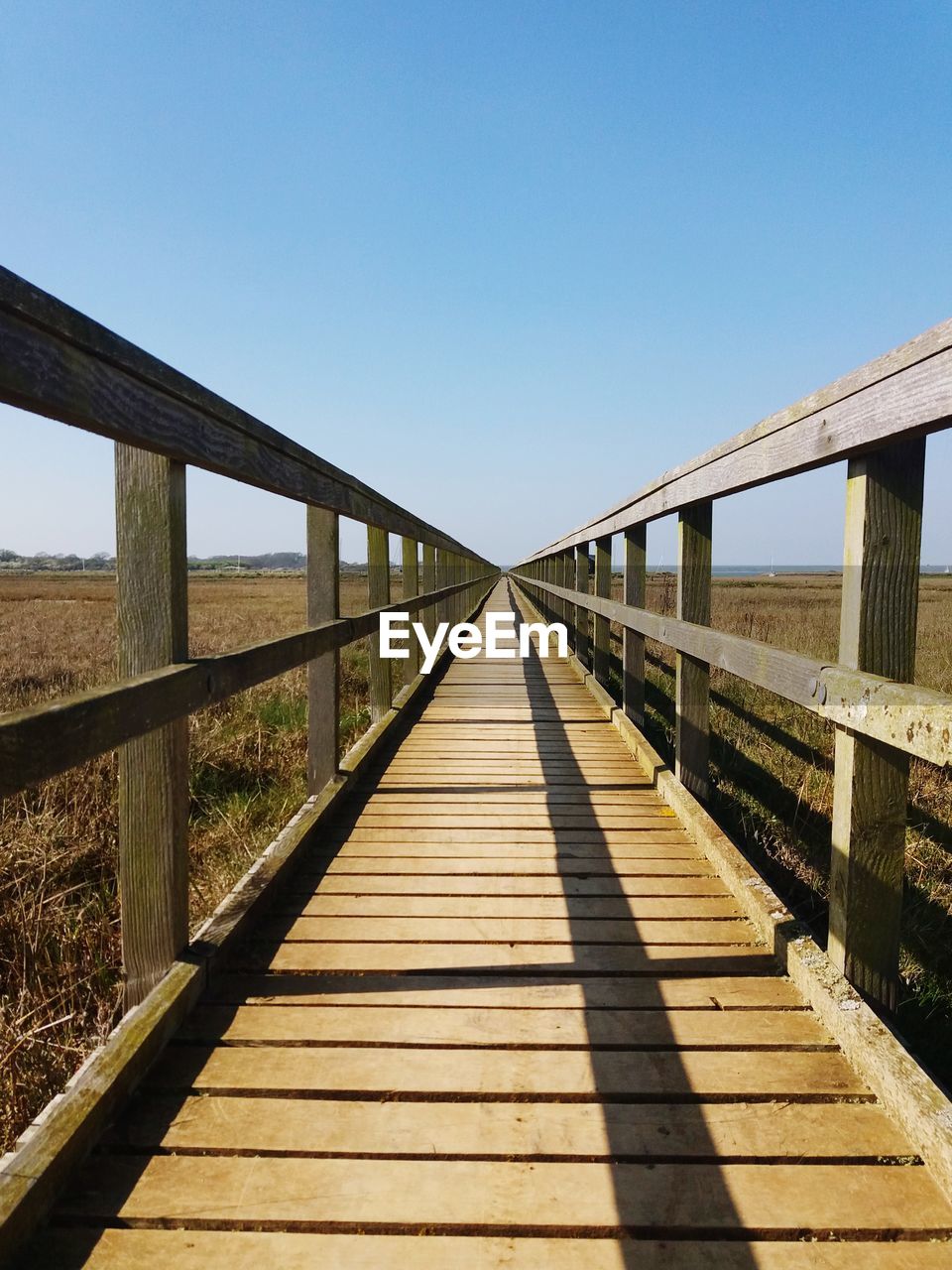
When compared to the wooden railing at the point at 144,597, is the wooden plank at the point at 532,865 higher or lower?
lower

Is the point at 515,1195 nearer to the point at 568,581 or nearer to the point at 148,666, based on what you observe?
the point at 148,666

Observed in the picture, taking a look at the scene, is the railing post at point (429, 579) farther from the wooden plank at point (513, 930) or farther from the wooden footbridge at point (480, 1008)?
the wooden plank at point (513, 930)

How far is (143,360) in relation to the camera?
1612 millimetres

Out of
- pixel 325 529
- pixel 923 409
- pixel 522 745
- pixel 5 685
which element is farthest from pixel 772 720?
pixel 5 685

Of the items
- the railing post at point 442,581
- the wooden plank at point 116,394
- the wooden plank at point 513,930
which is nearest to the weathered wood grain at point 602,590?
the railing post at point 442,581

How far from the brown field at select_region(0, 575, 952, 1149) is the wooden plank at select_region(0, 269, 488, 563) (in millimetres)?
1299

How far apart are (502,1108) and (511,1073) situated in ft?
0.36

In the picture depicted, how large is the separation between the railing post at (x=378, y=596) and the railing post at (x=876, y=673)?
304 centimetres

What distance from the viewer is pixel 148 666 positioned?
6.12 ft

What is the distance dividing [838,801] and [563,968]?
0.77 m

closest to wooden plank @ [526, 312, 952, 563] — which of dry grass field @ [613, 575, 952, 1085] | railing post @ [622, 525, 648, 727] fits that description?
dry grass field @ [613, 575, 952, 1085]

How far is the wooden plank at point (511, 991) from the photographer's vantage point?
2002 mm

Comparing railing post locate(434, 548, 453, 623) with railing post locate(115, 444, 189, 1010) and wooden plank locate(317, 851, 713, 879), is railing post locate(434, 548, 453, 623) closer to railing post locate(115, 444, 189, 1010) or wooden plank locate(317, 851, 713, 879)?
wooden plank locate(317, 851, 713, 879)

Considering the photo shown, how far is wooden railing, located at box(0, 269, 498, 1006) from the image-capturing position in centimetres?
128
